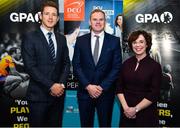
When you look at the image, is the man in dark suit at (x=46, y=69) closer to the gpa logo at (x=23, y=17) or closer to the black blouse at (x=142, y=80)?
the gpa logo at (x=23, y=17)

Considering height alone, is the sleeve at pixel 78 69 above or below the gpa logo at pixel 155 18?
below

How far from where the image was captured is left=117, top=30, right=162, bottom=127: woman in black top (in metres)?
3.38

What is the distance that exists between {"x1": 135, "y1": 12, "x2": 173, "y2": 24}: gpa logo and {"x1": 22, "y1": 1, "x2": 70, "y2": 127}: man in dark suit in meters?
1.15

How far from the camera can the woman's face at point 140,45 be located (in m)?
3.48

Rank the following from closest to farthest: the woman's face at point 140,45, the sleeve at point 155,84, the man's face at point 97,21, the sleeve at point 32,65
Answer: the sleeve at point 155,84 → the woman's face at point 140,45 → the sleeve at point 32,65 → the man's face at point 97,21

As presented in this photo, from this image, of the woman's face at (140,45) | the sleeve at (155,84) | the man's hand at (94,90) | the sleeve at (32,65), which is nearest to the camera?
the sleeve at (155,84)

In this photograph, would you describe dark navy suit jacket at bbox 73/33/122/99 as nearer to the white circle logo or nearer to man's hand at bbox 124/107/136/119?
man's hand at bbox 124/107/136/119

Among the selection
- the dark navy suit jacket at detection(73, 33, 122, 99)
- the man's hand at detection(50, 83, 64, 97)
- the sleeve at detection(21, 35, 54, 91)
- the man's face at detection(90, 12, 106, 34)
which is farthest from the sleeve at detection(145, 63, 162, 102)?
the sleeve at detection(21, 35, 54, 91)

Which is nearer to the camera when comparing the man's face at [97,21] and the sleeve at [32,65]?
the sleeve at [32,65]

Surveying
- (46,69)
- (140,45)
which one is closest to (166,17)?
(140,45)

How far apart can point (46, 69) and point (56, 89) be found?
0.92 ft

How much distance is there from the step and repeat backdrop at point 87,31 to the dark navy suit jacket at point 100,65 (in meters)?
0.44

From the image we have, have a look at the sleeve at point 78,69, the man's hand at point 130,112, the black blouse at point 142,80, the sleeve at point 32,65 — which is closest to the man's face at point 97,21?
the sleeve at point 78,69

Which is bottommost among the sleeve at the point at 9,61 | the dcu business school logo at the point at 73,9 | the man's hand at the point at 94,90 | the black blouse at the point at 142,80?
the man's hand at the point at 94,90
